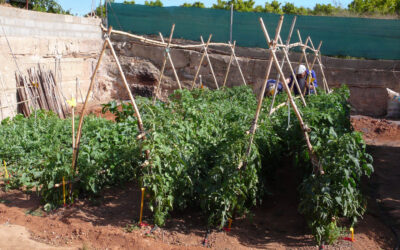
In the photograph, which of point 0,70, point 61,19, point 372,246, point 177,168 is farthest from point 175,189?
point 61,19

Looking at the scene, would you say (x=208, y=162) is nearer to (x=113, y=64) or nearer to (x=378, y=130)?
(x=378, y=130)

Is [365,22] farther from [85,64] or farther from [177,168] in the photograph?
[177,168]

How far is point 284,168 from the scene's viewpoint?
19.5 ft

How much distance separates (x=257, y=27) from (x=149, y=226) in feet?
32.8

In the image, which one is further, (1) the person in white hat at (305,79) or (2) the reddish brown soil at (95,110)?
(2) the reddish brown soil at (95,110)

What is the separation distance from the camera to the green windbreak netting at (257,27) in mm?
11781

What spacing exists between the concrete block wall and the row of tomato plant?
331 cm

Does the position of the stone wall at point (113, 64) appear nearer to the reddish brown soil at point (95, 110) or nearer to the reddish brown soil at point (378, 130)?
the reddish brown soil at point (95, 110)

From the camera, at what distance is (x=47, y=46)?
9500mm

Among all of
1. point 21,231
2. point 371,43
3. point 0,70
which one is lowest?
point 21,231

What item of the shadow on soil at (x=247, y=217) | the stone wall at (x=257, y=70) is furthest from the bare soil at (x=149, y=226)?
the stone wall at (x=257, y=70)

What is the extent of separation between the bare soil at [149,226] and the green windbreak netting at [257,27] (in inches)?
310

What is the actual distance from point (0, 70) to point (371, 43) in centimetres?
1006

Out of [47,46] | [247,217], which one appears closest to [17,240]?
[247,217]
